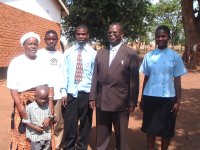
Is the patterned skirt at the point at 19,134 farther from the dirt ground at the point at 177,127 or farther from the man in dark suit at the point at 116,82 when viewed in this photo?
the dirt ground at the point at 177,127

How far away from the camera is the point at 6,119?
284 inches

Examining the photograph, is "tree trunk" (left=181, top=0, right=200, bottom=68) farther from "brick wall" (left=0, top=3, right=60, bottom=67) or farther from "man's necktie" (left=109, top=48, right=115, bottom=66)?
"man's necktie" (left=109, top=48, right=115, bottom=66)

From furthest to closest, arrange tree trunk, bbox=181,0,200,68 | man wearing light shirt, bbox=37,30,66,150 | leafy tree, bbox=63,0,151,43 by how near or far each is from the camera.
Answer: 1. leafy tree, bbox=63,0,151,43
2. tree trunk, bbox=181,0,200,68
3. man wearing light shirt, bbox=37,30,66,150

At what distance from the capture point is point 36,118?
153 inches

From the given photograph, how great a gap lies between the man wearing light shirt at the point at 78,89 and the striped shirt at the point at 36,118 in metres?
0.83

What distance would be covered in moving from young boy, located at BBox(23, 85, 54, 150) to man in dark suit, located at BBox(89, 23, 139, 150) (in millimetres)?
801

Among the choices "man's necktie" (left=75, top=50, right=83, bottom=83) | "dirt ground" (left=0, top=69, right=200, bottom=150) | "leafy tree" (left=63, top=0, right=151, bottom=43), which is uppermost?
"leafy tree" (left=63, top=0, right=151, bottom=43)

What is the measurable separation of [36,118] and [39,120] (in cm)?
4

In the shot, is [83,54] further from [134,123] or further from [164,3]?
[164,3]

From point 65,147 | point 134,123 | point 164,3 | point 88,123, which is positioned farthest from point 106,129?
point 164,3

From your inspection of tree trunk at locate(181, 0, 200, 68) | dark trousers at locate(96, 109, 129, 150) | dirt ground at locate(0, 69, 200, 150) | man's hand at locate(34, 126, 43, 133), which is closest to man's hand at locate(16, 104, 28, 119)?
man's hand at locate(34, 126, 43, 133)

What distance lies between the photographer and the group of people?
3938mm

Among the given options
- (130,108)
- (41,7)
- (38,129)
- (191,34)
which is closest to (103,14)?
(191,34)

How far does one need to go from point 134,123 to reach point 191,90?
15.4 ft
